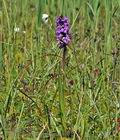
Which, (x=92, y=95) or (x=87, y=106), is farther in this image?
(x=92, y=95)

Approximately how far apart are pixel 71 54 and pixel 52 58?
0.16 meters

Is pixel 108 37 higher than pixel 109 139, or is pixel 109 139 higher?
pixel 108 37

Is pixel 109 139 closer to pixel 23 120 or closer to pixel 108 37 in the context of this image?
pixel 23 120

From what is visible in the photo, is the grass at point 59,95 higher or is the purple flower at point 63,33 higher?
the purple flower at point 63,33

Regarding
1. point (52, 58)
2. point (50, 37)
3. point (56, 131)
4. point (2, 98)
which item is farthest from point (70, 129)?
point (50, 37)

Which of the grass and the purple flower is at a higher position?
the purple flower

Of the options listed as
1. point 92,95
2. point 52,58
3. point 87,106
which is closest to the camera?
point 87,106

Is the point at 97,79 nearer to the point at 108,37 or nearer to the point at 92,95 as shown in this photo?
the point at 92,95

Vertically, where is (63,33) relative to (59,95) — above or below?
above

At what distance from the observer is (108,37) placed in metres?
2.78

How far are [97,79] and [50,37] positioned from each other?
1052 millimetres

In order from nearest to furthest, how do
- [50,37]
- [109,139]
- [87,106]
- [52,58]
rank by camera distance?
[109,139] < [87,106] < [52,58] < [50,37]

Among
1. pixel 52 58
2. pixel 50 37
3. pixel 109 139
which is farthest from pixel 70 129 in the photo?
pixel 50 37

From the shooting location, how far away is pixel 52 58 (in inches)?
108
